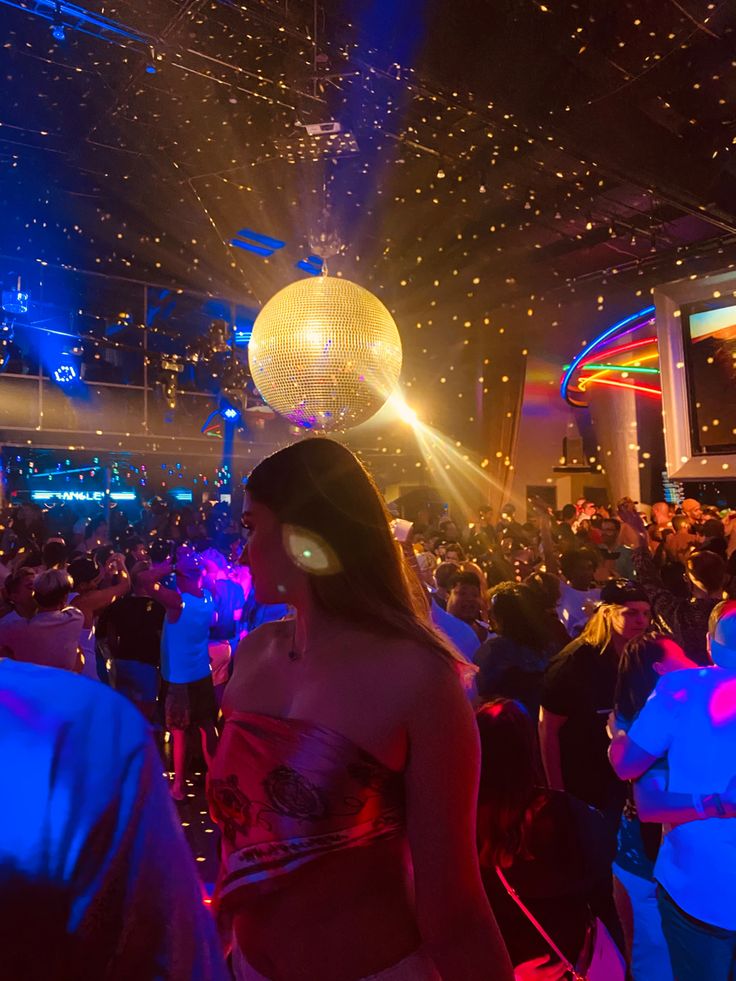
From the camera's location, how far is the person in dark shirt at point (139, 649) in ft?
16.1

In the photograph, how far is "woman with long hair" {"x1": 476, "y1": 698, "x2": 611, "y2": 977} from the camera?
1334mm

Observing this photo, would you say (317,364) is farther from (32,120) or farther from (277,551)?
(32,120)

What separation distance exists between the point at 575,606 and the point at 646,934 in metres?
2.29

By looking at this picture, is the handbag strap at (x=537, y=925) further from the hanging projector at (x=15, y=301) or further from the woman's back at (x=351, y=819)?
the hanging projector at (x=15, y=301)

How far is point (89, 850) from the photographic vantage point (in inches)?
19.6

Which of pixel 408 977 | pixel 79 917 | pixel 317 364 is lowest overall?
pixel 408 977

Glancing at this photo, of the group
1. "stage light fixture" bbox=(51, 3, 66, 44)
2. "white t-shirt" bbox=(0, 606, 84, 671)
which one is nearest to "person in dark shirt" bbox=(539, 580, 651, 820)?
"white t-shirt" bbox=(0, 606, 84, 671)

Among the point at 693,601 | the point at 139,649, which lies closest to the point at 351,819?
the point at 693,601

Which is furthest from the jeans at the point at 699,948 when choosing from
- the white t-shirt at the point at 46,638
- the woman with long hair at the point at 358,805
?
the white t-shirt at the point at 46,638

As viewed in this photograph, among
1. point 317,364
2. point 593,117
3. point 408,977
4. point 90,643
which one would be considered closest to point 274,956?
point 408,977

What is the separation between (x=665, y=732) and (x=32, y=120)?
5.40 meters

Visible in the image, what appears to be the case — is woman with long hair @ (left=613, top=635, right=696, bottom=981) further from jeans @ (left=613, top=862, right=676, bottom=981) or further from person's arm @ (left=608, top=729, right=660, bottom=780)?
person's arm @ (left=608, top=729, right=660, bottom=780)

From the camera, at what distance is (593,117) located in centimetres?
447

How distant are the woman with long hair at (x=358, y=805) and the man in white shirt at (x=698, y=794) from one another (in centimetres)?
110
